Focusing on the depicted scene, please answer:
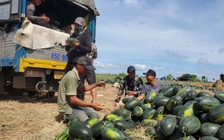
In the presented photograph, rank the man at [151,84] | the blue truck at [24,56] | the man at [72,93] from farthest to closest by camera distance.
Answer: the blue truck at [24,56], the man at [151,84], the man at [72,93]

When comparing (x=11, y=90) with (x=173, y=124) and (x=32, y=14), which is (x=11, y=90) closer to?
(x=32, y=14)

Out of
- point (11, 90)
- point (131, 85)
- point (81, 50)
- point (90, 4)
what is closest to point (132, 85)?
point (131, 85)

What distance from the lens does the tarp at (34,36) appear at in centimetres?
730

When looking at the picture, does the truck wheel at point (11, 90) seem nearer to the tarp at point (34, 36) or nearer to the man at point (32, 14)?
the tarp at point (34, 36)

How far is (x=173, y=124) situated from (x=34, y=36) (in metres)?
5.04

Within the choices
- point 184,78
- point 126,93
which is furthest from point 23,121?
point 184,78

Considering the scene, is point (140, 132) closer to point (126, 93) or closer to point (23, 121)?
point (23, 121)

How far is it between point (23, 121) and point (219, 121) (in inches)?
159

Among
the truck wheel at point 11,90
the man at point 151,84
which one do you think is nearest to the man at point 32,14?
the truck wheel at point 11,90

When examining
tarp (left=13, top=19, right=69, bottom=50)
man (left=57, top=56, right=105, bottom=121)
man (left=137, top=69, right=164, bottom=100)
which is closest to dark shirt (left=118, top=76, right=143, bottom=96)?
man (left=137, top=69, right=164, bottom=100)

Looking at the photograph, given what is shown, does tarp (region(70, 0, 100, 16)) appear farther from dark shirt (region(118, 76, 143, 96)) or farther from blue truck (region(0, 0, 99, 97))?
dark shirt (region(118, 76, 143, 96))

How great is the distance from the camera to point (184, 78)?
123ft

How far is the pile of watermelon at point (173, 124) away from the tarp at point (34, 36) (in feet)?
11.7

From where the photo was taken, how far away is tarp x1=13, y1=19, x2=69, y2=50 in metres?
7.30
